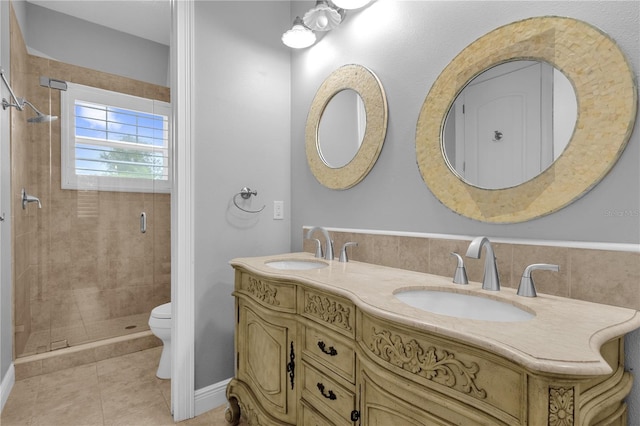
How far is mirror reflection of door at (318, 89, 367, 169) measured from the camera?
5.46 feet

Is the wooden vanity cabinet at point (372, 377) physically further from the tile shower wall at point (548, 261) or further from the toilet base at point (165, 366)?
the toilet base at point (165, 366)

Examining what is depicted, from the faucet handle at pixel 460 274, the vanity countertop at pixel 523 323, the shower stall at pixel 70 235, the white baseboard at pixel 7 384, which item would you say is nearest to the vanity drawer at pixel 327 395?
the vanity countertop at pixel 523 323

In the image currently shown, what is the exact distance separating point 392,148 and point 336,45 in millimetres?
763

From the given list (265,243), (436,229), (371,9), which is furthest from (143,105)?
(436,229)

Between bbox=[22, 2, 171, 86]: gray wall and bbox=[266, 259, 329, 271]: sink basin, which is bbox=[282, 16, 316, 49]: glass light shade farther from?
bbox=[22, 2, 171, 86]: gray wall

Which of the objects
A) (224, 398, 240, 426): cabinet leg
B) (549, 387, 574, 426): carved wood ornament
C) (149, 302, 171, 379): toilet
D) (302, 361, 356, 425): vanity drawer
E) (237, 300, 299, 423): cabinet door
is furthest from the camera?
(149, 302, 171, 379): toilet

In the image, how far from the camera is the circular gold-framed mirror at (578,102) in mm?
865

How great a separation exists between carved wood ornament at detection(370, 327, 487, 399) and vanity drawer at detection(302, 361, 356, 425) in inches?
10.1

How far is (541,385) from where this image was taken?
0.53 metres

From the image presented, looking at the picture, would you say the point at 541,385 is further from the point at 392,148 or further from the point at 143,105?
the point at 143,105

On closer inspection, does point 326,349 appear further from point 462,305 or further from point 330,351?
point 462,305

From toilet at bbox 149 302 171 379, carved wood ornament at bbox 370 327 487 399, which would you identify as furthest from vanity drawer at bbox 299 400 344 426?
toilet at bbox 149 302 171 379

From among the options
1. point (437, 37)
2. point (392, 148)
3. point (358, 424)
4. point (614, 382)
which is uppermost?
point (437, 37)

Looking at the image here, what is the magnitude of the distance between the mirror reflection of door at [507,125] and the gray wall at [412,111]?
154mm
